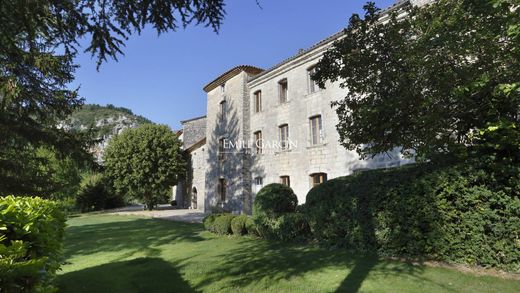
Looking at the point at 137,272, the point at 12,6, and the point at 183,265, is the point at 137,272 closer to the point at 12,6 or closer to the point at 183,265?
the point at 183,265

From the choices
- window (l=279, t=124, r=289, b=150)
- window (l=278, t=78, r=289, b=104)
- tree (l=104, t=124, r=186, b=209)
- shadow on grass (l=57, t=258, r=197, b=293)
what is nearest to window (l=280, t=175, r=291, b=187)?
window (l=279, t=124, r=289, b=150)

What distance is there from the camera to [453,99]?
6977mm

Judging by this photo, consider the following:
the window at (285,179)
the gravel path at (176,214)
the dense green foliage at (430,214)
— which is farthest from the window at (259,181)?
the dense green foliage at (430,214)

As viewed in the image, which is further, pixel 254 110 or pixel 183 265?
pixel 254 110

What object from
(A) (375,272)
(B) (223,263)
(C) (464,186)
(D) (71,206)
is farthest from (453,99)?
(D) (71,206)

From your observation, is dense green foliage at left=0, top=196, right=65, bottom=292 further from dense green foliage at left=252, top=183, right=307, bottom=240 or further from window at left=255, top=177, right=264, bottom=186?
window at left=255, top=177, right=264, bottom=186

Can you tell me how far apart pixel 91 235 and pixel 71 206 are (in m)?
22.7

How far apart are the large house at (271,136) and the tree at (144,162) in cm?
305

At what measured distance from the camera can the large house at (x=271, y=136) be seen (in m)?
16.9

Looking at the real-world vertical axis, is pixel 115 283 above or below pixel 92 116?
below

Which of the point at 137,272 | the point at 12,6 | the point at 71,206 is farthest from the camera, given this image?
the point at 71,206

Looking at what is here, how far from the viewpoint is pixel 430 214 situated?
7.27 meters

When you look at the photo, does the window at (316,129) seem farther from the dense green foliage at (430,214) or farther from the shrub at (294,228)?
the dense green foliage at (430,214)

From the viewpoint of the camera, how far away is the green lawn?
5.97m
